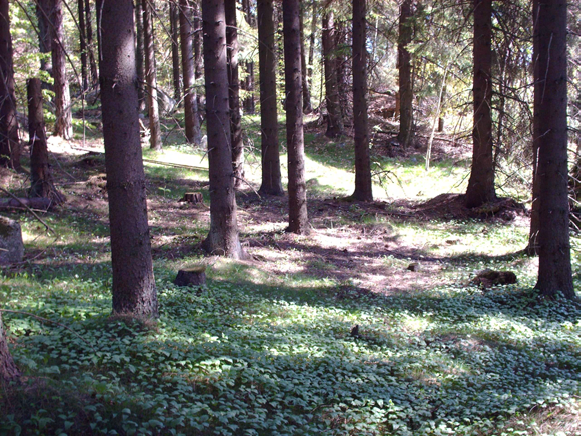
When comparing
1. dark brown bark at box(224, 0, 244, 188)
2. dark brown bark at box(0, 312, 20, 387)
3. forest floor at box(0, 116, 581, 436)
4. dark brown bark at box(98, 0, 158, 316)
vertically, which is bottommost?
forest floor at box(0, 116, 581, 436)

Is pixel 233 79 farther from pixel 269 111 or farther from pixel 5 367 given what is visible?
pixel 5 367

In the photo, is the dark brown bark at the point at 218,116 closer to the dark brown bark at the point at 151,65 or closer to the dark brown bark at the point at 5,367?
the dark brown bark at the point at 5,367

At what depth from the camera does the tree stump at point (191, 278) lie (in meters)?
8.37

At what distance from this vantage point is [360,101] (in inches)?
667

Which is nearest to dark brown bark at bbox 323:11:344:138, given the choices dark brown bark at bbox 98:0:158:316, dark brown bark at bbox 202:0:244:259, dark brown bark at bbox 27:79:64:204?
dark brown bark at bbox 27:79:64:204

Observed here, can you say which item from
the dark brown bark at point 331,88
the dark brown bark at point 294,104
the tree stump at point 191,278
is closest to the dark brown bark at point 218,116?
the tree stump at point 191,278

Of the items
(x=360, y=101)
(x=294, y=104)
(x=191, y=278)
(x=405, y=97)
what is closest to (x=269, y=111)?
(x=360, y=101)

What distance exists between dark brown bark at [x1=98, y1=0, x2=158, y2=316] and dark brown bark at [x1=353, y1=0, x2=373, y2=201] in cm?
1201

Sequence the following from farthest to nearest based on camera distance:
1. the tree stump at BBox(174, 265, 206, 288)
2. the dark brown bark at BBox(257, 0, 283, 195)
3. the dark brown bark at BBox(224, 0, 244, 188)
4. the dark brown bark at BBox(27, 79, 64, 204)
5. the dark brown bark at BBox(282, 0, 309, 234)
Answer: the dark brown bark at BBox(257, 0, 283, 195) < the dark brown bark at BBox(224, 0, 244, 188) < the dark brown bark at BBox(282, 0, 309, 234) < the dark brown bark at BBox(27, 79, 64, 204) < the tree stump at BBox(174, 265, 206, 288)

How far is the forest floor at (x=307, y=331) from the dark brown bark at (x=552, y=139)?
2.83ft

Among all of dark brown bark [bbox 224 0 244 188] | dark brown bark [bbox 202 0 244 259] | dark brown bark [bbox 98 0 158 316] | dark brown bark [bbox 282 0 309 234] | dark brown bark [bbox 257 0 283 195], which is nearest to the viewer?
dark brown bark [bbox 98 0 158 316]

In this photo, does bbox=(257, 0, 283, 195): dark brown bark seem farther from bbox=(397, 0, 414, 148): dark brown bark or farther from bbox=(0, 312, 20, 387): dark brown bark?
bbox=(0, 312, 20, 387): dark brown bark

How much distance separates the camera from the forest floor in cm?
469

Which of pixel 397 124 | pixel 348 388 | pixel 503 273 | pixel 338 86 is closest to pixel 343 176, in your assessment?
pixel 338 86
